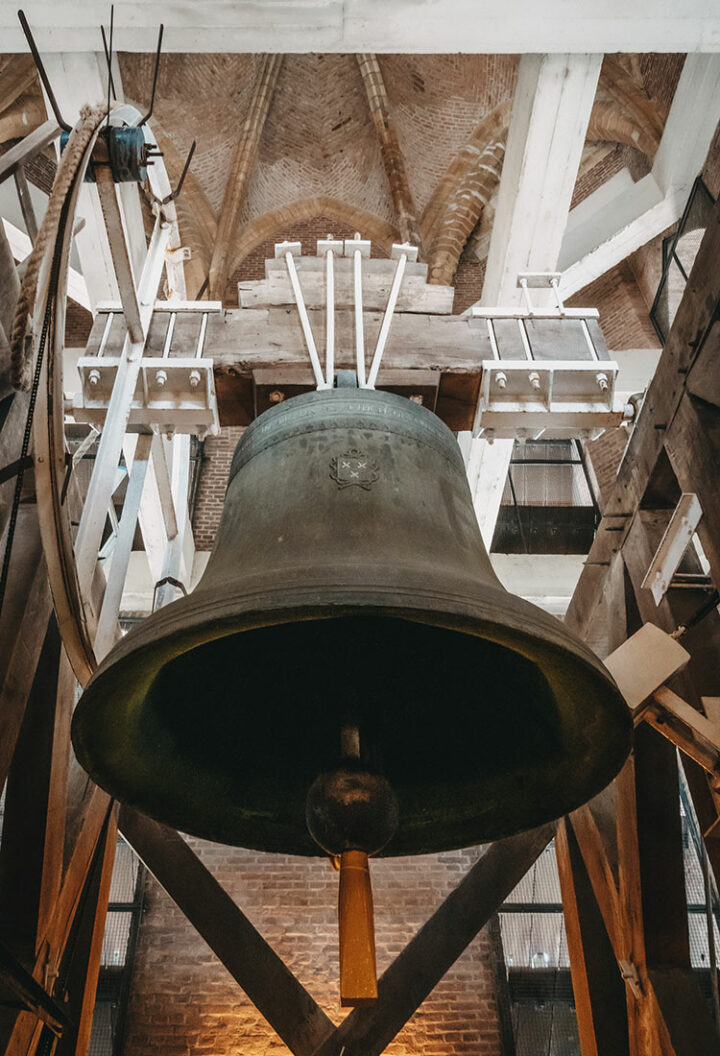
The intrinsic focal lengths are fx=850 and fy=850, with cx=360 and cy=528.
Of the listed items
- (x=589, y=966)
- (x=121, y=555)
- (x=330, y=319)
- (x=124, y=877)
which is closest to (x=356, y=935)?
(x=589, y=966)

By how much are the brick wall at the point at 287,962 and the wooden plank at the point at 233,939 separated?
10.8 ft

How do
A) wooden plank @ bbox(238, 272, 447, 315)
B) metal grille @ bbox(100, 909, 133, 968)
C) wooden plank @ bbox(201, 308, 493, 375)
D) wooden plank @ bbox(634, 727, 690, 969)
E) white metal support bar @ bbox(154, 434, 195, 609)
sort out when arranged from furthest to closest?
metal grille @ bbox(100, 909, 133, 968), white metal support bar @ bbox(154, 434, 195, 609), wooden plank @ bbox(238, 272, 447, 315), wooden plank @ bbox(201, 308, 493, 375), wooden plank @ bbox(634, 727, 690, 969)

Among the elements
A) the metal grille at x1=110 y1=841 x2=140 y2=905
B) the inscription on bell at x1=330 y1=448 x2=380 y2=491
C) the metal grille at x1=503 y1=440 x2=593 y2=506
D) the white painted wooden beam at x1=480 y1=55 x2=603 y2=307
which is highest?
the metal grille at x1=503 y1=440 x2=593 y2=506

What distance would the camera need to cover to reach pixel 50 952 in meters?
2.44

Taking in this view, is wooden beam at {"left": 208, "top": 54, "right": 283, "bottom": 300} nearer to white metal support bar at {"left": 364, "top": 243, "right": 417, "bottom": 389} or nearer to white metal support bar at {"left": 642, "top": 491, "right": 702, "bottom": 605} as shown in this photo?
white metal support bar at {"left": 364, "top": 243, "right": 417, "bottom": 389}

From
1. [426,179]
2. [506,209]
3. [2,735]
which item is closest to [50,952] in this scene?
[2,735]

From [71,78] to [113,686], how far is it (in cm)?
423

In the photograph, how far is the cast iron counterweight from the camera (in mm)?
1687

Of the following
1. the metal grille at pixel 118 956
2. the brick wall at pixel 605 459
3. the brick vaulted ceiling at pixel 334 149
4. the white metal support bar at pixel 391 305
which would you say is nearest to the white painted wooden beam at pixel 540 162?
the white metal support bar at pixel 391 305

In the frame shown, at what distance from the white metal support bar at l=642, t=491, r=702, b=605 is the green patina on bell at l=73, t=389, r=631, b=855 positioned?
2.44 ft

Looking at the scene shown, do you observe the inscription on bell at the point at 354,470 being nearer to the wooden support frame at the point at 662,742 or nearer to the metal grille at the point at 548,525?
the wooden support frame at the point at 662,742

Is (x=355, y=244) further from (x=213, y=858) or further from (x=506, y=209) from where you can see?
(x=213, y=858)

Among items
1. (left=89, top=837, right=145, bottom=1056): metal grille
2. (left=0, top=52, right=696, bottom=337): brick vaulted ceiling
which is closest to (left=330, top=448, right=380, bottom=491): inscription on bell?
(left=89, top=837, right=145, bottom=1056): metal grille

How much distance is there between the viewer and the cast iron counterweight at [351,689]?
1.69 metres
